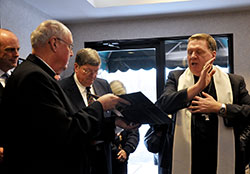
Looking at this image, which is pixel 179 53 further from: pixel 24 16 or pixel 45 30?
A: pixel 45 30

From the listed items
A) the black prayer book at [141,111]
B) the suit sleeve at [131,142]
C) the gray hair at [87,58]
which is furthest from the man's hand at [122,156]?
the black prayer book at [141,111]

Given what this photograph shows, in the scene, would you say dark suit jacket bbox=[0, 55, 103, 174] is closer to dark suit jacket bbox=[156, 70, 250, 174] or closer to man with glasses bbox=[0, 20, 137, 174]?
man with glasses bbox=[0, 20, 137, 174]

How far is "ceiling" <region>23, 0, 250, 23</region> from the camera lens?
4371mm

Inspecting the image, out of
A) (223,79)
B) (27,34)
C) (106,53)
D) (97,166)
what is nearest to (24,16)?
(27,34)

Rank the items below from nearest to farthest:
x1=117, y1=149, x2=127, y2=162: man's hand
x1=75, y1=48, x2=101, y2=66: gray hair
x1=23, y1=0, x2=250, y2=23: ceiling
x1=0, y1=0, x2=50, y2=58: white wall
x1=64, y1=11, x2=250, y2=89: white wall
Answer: x1=75, y1=48, x2=101, y2=66: gray hair → x1=117, y1=149, x2=127, y2=162: man's hand → x1=0, y1=0, x2=50, y2=58: white wall → x1=23, y1=0, x2=250, y2=23: ceiling → x1=64, y1=11, x2=250, y2=89: white wall

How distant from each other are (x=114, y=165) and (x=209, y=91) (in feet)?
3.48

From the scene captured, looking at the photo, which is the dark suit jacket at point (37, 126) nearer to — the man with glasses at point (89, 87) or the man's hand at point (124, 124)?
the man's hand at point (124, 124)

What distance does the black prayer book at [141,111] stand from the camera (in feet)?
5.34

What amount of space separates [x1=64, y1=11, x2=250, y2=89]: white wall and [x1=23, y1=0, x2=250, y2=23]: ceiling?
0.64 ft

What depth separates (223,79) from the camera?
6.93ft

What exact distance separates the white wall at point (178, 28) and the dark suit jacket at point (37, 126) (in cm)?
391

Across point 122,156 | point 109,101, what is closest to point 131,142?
point 122,156

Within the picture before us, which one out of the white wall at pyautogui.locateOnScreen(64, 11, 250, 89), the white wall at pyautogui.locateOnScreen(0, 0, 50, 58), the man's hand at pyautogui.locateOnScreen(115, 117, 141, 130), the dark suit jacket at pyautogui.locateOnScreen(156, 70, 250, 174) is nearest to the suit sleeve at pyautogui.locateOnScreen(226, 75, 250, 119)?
the dark suit jacket at pyautogui.locateOnScreen(156, 70, 250, 174)

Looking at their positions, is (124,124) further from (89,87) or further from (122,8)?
(122,8)
